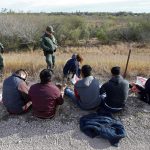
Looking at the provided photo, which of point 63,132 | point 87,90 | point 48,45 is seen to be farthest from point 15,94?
point 48,45

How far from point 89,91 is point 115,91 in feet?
1.83

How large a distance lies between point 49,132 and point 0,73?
179 inches

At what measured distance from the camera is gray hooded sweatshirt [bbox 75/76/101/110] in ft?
24.3

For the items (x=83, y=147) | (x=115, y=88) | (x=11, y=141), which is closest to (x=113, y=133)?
(x=83, y=147)

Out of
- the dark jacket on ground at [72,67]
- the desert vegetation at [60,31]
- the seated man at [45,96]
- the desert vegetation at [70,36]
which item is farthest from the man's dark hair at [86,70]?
the desert vegetation at [60,31]

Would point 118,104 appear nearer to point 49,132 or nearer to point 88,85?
point 88,85

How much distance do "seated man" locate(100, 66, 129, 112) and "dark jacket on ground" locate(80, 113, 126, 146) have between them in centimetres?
45

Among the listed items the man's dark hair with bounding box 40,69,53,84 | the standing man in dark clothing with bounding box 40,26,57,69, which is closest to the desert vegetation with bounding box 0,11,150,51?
the standing man in dark clothing with bounding box 40,26,57,69

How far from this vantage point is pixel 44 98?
7016 millimetres

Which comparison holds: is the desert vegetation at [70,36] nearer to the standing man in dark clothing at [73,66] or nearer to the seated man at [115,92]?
the standing man in dark clothing at [73,66]

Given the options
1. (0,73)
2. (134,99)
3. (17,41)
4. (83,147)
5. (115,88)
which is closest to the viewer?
(83,147)

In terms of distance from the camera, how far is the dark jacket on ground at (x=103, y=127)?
6539 mm

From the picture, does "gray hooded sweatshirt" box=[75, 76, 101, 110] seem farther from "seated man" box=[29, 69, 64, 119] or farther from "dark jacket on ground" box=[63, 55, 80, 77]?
"dark jacket on ground" box=[63, 55, 80, 77]

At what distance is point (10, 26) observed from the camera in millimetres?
30719
